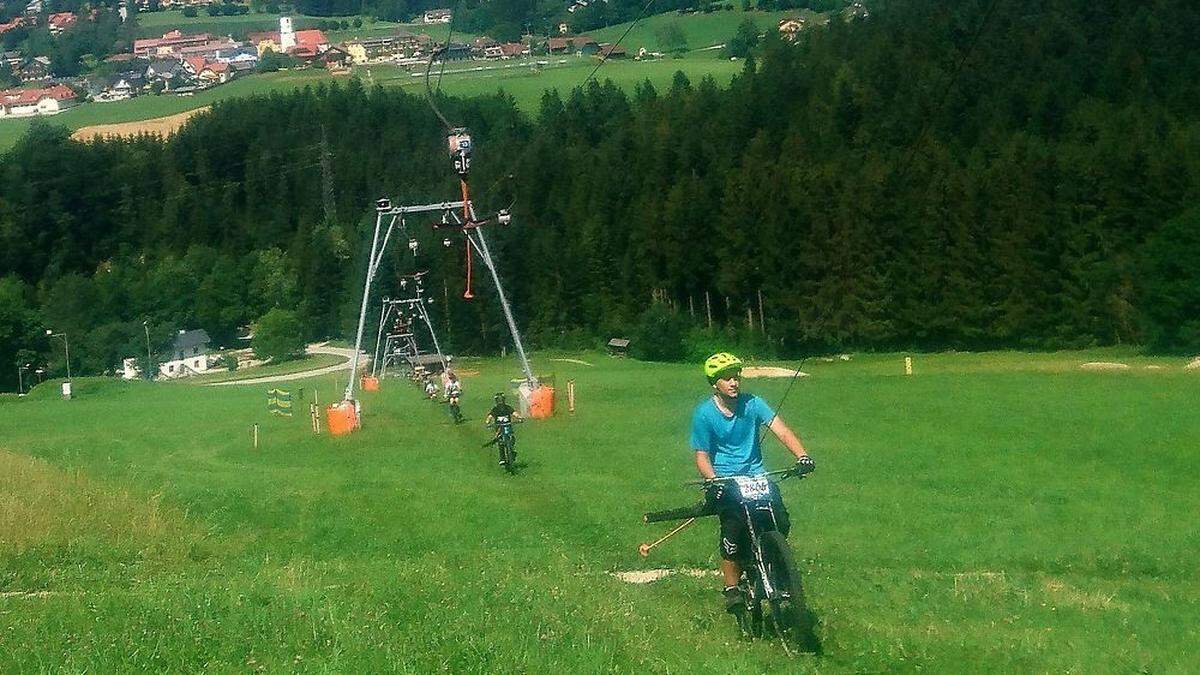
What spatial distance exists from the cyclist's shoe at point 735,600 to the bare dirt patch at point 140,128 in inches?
4140

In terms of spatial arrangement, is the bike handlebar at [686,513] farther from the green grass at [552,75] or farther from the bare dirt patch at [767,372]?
the bare dirt patch at [767,372]

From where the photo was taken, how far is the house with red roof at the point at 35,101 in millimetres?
115600

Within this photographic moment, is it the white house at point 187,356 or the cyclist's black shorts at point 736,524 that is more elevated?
the cyclist's black shorts at point 736,524

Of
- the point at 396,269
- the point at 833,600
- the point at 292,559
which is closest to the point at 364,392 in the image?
the point at 396,269

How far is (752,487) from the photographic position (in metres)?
10.4

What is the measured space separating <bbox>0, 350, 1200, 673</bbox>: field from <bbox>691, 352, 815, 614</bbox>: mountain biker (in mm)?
797

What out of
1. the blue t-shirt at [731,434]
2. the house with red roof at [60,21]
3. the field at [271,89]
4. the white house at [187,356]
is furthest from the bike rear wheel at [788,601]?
the house with red roof at [60,21]

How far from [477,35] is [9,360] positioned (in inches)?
1931

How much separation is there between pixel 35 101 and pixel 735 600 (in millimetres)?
119493

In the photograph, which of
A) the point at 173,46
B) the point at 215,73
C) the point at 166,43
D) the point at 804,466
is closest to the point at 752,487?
the point at 804,466

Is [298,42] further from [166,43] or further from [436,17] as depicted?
[436,17]

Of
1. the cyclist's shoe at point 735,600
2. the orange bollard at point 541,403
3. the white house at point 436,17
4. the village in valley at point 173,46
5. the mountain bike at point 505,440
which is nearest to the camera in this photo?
the cyclist's shoe at point 735,600

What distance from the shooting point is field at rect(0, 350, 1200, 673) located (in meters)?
9.48

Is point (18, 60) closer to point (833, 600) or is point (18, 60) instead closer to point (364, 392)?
point (364, 392)
